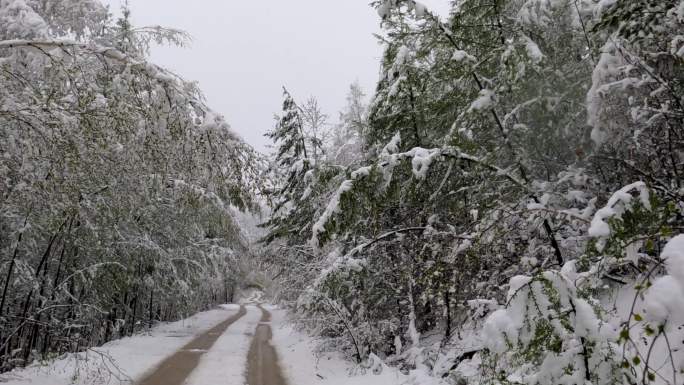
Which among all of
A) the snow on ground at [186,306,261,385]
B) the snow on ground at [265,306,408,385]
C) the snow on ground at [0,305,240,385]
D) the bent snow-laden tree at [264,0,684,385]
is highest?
the bent snow-laden tree at [264,0,684,385]

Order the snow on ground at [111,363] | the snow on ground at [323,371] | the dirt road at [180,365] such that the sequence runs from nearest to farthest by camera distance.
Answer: the snow on ground at [111,363]
the snow on ground at [323,371]
the dirt road at [180,365]

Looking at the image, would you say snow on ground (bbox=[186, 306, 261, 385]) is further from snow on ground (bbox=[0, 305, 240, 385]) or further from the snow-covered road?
snow on ground (bbox=[0, 305, 240, 385])

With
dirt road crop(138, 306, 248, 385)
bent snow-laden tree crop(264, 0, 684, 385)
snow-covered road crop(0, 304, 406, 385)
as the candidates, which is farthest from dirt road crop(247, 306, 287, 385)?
bent snow-laden tree crop(264, 0, 684, 385)

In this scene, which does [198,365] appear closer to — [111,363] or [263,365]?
[263,365]

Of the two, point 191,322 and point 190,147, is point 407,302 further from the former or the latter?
point 191,322

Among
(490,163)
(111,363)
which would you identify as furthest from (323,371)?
(490,163)

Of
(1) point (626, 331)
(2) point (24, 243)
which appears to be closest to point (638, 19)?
(1) point (626, 331)

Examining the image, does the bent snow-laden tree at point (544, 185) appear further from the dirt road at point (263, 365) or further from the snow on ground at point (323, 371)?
the dirt road at point (263, 365)

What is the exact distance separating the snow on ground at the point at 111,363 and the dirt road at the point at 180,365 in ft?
0.96

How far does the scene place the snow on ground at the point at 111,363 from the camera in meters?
9.16

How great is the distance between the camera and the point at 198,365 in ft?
43.6

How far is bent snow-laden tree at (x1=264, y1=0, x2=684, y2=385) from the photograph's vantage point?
11.1ft

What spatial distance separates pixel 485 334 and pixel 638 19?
380cm

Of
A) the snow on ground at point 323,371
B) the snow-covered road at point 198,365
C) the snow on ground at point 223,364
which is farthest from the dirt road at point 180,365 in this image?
the snow on ground at point 323,371
